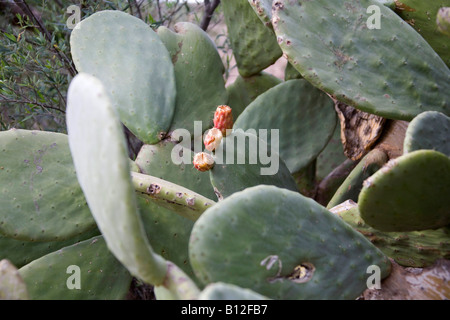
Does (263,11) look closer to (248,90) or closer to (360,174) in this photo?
(360,174)

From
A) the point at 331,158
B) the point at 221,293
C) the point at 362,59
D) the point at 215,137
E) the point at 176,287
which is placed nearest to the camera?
the point at 221,293

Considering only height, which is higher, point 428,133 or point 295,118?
point 428,133

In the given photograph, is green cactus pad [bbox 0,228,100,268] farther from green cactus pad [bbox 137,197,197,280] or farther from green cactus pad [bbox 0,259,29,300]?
green cactus pad [bbox 0,259,29,300]

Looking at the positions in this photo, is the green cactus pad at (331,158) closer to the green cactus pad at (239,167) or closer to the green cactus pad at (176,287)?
the green cactus pad at (239,167)

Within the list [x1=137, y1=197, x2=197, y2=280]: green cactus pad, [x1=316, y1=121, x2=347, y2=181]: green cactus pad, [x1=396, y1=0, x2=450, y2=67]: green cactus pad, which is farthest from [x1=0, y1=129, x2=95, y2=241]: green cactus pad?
[x1=396, y1=0, x2=450, y2=67]: green cactus pad

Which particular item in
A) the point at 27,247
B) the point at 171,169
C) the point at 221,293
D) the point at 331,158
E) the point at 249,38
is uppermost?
the point at 221,293

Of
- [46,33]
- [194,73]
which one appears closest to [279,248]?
[194,73]

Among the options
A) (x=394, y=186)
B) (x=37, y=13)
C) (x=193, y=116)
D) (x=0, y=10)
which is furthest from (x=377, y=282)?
(x=0, y=10)
